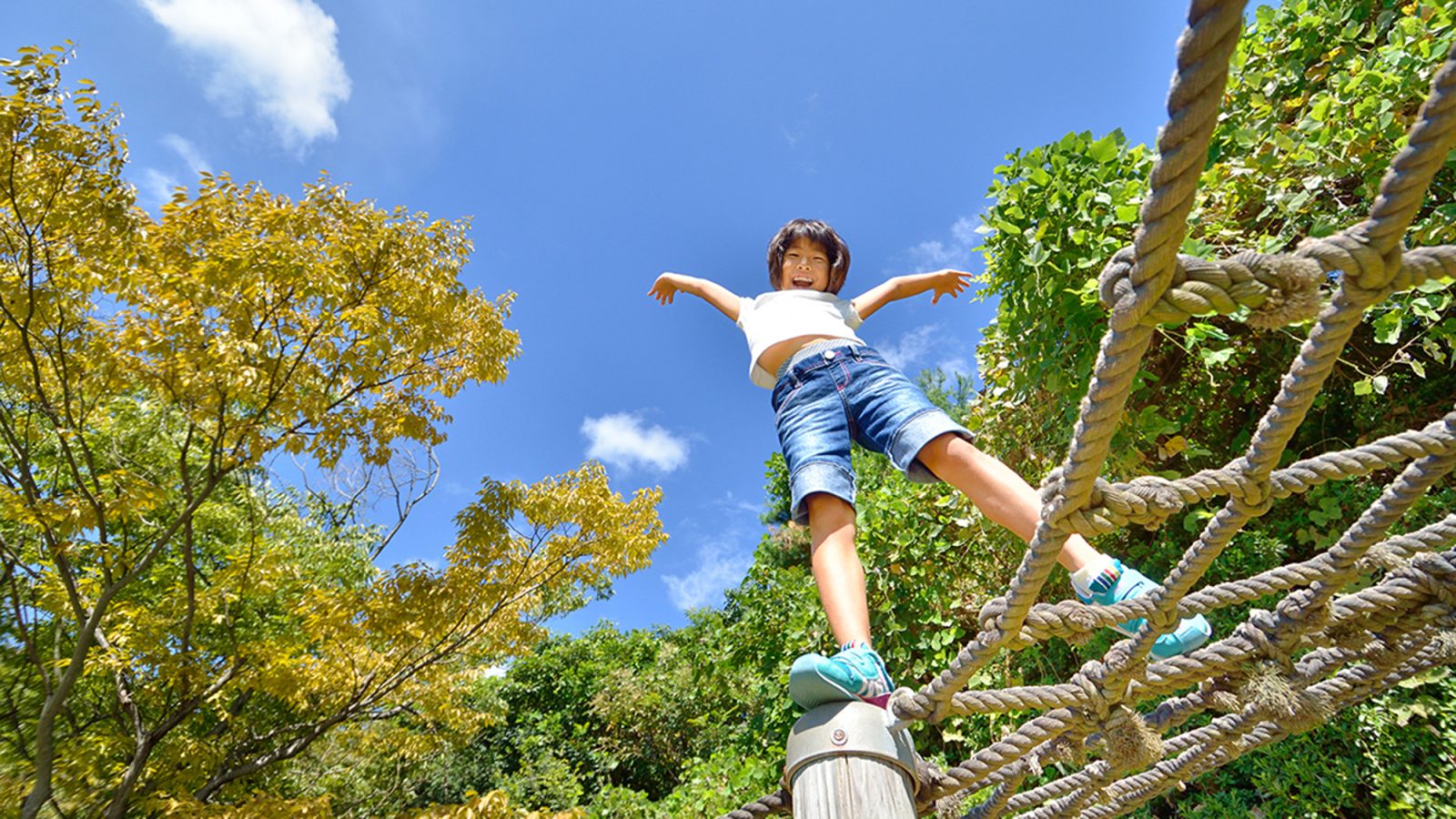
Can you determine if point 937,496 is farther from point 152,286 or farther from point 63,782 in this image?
point 63,782

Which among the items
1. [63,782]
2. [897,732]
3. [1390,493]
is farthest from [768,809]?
[63,782]

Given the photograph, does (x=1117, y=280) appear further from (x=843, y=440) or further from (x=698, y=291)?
(x=698, y=291)

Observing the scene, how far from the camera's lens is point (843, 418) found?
1.67 metres

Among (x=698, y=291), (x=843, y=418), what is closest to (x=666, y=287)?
(x=698, y=291)

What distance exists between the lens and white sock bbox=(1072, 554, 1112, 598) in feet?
4.07

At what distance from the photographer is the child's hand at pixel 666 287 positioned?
2.51 metres

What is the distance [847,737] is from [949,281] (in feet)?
5.58

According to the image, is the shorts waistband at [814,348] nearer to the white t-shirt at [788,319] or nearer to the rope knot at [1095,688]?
the white t-shirt at [788,319]

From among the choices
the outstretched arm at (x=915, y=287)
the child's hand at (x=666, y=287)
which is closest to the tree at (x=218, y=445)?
the child's hand at (x=666, y=287)

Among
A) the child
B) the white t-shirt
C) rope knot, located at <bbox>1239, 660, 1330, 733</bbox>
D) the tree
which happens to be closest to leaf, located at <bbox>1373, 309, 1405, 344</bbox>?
the child

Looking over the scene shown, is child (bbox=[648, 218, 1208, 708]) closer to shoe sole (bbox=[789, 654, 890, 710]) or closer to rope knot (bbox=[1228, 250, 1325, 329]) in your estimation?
shoe sole (bbox=[789, 654, 890, 710])

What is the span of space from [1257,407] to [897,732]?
124 inches

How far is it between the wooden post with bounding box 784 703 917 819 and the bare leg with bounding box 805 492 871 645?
0.68ft

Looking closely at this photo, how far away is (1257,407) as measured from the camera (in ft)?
11.0
